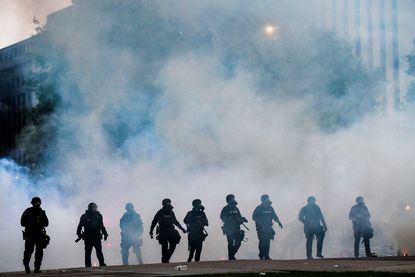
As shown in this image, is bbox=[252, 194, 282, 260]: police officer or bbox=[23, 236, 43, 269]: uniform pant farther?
bbox=[252, 194, 282, 260]: police officer

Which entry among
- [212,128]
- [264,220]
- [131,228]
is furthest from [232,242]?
[212,128]

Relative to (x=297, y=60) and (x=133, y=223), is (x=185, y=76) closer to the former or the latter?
(x=297, y=60)

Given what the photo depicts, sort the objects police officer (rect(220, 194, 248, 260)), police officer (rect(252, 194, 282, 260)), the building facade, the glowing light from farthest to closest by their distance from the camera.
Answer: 1. the building facade
2. the glowing light
3. police officer (rect(252, 194, 282, 260))
4. police officer (rect(220, 194, 248, 260))

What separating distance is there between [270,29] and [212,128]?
3.59 m

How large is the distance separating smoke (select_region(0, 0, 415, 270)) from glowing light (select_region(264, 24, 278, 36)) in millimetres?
157

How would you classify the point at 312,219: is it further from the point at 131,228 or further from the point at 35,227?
the point at 35,227

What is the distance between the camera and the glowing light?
3155 cm

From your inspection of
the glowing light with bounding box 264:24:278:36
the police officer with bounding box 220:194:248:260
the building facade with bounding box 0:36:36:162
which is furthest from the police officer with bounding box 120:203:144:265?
the building facade with bounding box 0:36:36:162

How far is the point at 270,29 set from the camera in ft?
104

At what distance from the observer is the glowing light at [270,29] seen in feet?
104

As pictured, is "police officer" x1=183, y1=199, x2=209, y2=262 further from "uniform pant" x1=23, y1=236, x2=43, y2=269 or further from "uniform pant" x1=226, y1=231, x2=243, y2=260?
"uniform pant" x1=23, y1=236, x2=43, y2=269

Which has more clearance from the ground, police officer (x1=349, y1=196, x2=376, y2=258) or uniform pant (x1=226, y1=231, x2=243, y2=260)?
police officer (x1=349, y1=196, x2=376, y2=258)

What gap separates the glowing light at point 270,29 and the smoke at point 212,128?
0.51 ft

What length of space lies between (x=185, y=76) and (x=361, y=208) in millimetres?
10120
